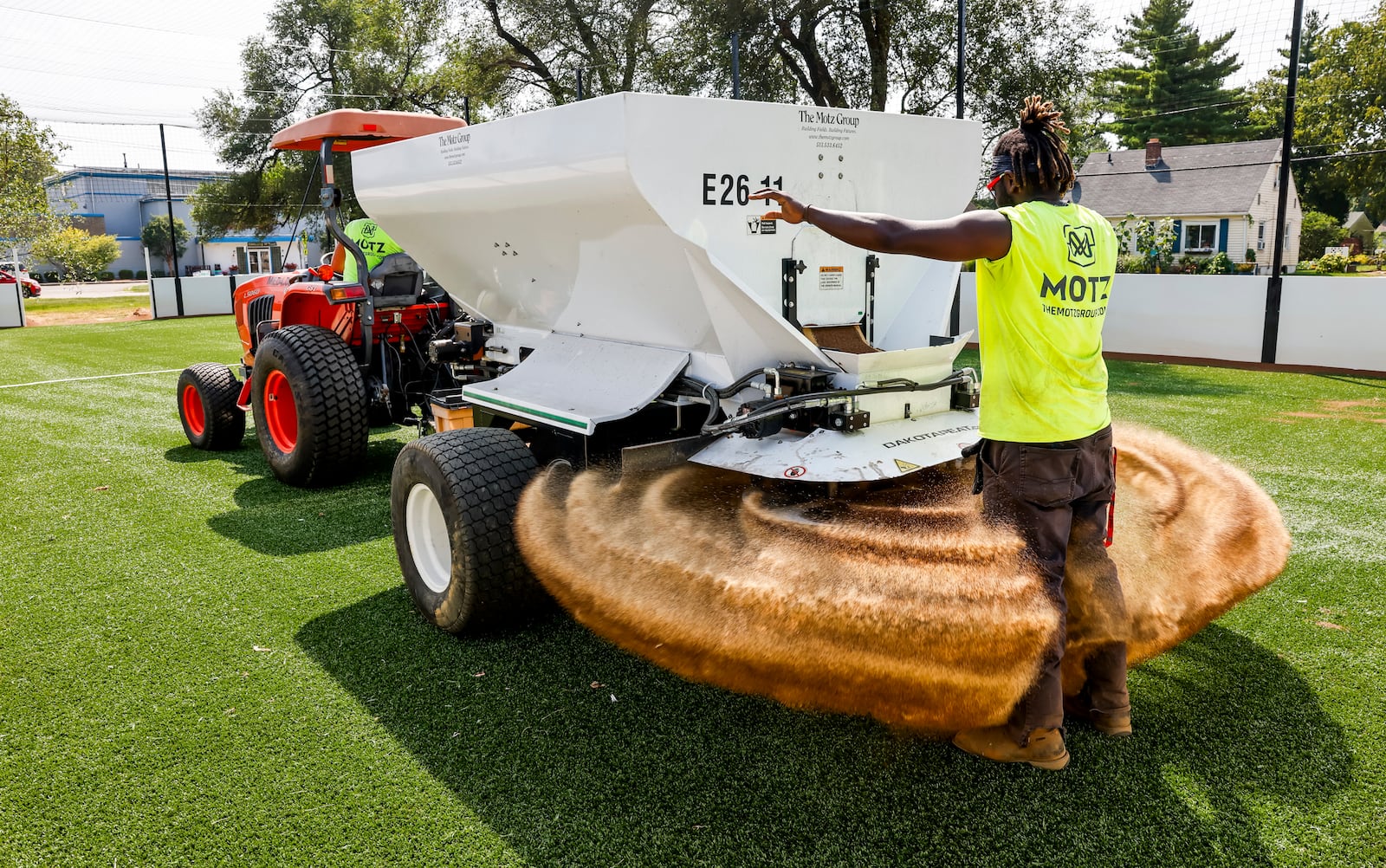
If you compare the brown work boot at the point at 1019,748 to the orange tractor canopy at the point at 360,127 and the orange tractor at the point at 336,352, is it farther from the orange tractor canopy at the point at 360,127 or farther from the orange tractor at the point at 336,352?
the orange tractor canopy at the point at 360,127

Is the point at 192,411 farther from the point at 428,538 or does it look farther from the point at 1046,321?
the point at 1046,321

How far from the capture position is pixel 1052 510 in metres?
2.87

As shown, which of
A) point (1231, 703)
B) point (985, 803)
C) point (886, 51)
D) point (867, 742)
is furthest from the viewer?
point (886, 51)

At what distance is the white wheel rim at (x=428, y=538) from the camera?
4254 mm

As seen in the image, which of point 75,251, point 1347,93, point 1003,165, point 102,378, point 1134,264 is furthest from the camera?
point 75,251

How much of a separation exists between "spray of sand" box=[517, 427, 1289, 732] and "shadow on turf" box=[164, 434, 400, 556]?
1898 mm

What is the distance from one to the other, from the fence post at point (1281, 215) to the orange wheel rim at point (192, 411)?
35.6 ft

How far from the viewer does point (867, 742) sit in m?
3.17

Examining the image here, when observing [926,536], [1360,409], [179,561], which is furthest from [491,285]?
[1360,409]

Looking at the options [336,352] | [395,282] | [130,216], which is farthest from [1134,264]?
[130,216]

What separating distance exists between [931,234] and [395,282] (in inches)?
200

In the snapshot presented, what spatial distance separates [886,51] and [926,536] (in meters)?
13.8

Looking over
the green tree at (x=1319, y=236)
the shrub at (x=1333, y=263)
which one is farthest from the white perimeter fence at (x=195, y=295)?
the green tree at (x=1319, y=236)

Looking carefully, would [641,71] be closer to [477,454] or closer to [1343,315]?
[1343,315]
